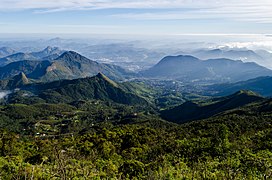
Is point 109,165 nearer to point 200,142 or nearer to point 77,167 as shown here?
point 77,167

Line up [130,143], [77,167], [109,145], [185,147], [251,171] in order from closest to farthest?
[251,171], [77,167], [185,147], [109,145], [130,143]

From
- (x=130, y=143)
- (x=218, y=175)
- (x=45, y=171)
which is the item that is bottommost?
(x=130, y=143)

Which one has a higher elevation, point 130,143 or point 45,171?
point 45,171

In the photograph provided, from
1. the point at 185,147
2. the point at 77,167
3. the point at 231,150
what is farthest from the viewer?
the point at 185,147

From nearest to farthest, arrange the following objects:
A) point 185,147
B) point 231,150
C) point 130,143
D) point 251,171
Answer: point 251,171 < point 231,150 < point 185,147 < point 130,143

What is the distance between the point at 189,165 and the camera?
148 feet

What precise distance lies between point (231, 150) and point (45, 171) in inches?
1197

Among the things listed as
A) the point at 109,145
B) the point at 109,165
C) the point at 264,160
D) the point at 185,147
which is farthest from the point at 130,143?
the point at 264,160

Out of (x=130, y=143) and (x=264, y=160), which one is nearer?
(x=264, y=160)

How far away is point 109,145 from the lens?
68.6 meters

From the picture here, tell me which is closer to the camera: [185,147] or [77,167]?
[77,167]

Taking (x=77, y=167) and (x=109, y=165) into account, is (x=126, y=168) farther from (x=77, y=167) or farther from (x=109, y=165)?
(x=77, y=167)

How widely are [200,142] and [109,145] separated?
889 inches

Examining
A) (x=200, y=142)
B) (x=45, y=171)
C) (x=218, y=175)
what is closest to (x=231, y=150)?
(x=200, y=142)
